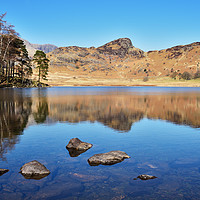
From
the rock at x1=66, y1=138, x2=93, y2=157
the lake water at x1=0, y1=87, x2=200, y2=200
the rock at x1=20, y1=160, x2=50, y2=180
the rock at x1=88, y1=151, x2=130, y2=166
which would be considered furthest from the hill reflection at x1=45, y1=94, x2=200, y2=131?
the rock at x1=20, y1=160, x2=50, y2=180

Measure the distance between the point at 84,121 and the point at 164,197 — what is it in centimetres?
1407

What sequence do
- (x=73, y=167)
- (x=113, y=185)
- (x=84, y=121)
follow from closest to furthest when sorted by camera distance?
(x=113, y=185) → (x=73, y=167) → (x=84, y=121)

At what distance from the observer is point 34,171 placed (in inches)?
326

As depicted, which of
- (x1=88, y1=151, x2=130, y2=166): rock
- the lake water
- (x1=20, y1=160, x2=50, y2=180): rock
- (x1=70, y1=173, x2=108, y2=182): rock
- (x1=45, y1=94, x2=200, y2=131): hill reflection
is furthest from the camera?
(x1=45, y1=94, x2=200, y2=131): hill reflection

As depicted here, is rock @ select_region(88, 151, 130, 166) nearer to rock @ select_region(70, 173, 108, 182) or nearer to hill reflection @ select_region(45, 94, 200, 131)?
rock @ select_region(70, 173, 108, 182)

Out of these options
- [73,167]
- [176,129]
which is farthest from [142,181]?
[176,129]

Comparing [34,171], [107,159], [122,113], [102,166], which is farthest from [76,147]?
[122,113]

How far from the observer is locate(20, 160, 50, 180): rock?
8.12 metres

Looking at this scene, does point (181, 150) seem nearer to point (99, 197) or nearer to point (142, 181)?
point (142, 181)

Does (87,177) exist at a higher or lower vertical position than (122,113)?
higher

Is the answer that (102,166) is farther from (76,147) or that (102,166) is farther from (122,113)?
(122,113)

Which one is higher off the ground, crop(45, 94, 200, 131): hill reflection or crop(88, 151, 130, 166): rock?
crop(88, 151, 130, 166): rock

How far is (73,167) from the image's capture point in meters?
9.00

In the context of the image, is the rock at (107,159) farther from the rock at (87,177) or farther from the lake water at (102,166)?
the rock at (87,177)
